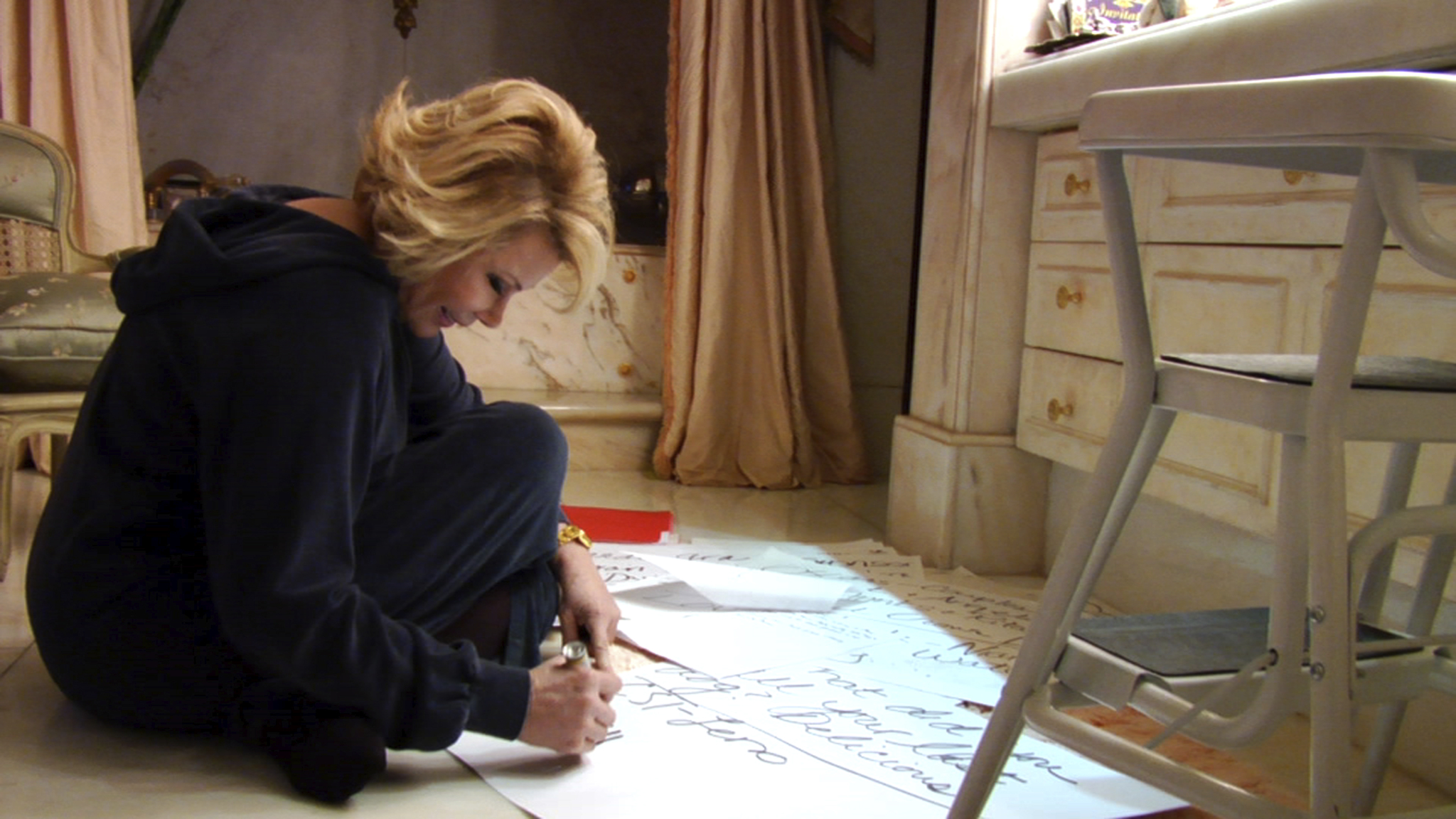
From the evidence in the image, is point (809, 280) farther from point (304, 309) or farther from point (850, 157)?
point (304, 309)

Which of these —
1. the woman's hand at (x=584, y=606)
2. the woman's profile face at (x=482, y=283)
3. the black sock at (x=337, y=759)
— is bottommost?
the black sock at (x=337, y=759)

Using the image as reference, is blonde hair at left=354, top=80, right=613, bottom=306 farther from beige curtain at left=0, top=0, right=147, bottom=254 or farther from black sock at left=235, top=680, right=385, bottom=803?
beige curtain at left=0, top=0, right=147, bottom=254

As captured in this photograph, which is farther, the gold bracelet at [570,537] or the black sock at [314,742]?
the gold bracelet at [570,537]

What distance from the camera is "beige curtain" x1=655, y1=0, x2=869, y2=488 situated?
2516 mm

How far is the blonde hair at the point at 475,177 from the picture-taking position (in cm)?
95

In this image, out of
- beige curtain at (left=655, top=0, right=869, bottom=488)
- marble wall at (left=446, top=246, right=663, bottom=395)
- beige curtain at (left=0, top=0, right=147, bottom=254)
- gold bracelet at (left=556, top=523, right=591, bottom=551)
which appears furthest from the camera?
marble wall at (left=446, top=246, right=663, bottom=395)

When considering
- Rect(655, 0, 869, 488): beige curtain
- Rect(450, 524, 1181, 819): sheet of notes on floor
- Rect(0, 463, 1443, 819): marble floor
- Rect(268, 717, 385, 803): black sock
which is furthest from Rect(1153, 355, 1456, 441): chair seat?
Rect(655, 0, 869, 488): beige curtain

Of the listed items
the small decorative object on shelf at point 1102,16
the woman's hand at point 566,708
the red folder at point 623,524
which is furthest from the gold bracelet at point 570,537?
the small decorative object on shelf at point 1102,16

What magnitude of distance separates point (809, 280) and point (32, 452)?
1.64 metres

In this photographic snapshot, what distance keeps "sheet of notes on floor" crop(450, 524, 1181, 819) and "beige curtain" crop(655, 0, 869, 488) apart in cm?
75

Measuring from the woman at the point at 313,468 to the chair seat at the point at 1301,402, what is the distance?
1.69 ft

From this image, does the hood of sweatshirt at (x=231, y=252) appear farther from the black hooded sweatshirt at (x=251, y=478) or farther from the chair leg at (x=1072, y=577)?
the chair leg at (x=1072, y=577)

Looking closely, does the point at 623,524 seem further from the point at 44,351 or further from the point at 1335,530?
the point at 1335,530

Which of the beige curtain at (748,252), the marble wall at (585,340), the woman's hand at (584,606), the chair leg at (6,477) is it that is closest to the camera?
the woman's hand at (584,606)
